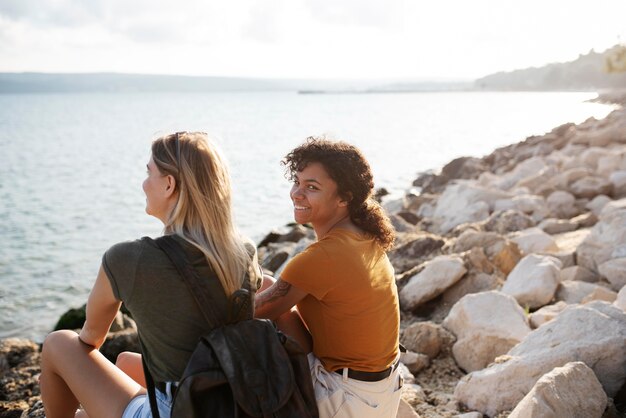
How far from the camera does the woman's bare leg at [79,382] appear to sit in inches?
108

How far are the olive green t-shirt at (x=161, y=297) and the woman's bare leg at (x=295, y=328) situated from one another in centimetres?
45

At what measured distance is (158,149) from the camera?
2.68 meters

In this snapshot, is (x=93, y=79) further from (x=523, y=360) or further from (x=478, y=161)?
(x=523, y=360)

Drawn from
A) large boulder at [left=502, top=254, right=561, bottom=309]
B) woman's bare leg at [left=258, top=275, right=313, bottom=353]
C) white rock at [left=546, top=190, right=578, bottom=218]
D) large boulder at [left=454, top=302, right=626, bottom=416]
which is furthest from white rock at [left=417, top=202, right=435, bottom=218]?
woman's bare leg at [left=258, top=275, right=313, bottom=353]

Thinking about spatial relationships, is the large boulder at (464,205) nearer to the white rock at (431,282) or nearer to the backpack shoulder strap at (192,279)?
the white rock at (431,282)

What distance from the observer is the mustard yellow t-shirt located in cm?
272

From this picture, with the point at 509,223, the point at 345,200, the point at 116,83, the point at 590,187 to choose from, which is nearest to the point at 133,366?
the point at 345,200

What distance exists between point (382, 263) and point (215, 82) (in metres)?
192

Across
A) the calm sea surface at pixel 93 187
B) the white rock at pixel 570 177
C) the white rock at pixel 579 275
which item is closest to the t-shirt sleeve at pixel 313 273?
the calm sea surface at pixel 93 187

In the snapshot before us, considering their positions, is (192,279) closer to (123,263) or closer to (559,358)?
(123,263)

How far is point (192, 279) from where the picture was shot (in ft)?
8.07

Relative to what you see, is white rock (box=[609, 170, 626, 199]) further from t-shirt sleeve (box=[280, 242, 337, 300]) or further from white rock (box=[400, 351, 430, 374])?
t-shirt sleeve (box=[280, 242, 337, 300])

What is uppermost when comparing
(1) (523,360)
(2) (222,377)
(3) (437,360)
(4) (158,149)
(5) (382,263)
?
(4) (158,149)

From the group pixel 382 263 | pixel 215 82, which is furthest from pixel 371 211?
pixel 215 82
